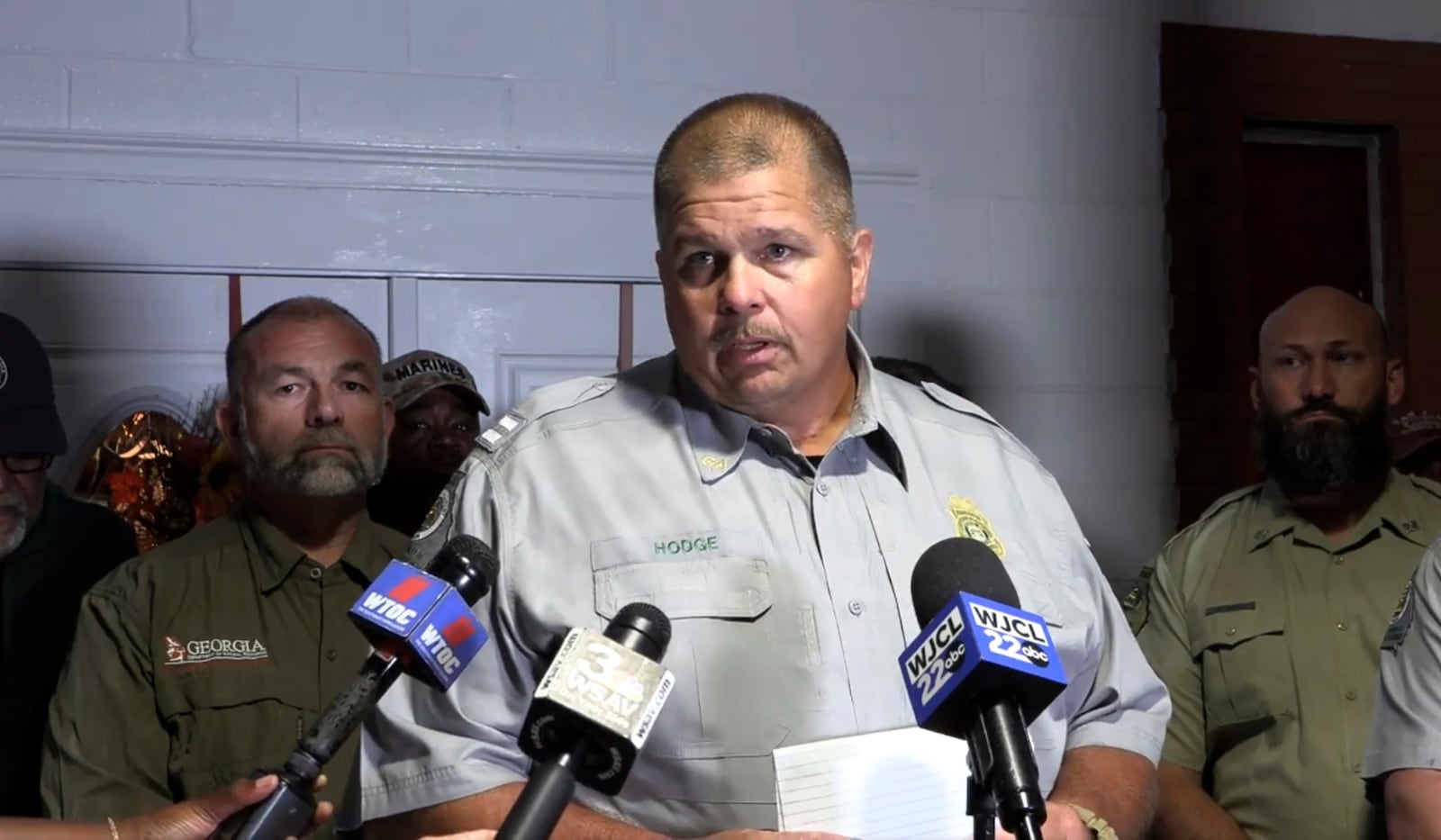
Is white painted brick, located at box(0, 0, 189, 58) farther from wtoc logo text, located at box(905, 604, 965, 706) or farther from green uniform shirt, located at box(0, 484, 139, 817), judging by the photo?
wtoc logo text, located at box(905, 604, 965, 706)

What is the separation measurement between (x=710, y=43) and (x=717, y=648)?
7.76 ft

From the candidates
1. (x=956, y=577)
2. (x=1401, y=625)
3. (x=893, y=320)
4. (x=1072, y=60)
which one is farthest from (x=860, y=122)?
(x=956, y=577)

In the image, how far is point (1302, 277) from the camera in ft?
13.2

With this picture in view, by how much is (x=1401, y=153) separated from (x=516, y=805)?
3622mm

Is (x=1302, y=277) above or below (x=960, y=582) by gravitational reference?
above

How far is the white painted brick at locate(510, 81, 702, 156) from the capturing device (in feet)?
11.4

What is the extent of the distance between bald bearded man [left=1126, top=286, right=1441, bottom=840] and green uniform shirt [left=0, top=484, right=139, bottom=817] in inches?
71.3

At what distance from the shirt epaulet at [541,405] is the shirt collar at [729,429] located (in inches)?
3.4

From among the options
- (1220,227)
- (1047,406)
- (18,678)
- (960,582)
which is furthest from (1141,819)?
(1220,227)

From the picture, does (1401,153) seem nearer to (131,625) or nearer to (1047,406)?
(1047,406)

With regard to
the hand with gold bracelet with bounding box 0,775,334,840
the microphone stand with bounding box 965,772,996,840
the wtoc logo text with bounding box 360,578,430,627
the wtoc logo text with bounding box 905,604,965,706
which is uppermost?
the wtoc logo text with bounding box 360,578,430,627

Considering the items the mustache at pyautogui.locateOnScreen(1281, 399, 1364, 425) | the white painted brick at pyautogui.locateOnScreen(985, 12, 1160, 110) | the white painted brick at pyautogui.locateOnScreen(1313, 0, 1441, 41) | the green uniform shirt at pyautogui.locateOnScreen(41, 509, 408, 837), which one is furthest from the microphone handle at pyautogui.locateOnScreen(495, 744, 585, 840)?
the white painted brick at pyautogui.locateOnScreen(1313, 0, 1441, 41)

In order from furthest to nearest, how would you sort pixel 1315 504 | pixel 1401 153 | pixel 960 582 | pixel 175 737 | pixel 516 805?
1. pixel 1401 153
2. pixel 1315 504
3. pixel 175 737
4. pixel 960 582
5. pixel 516 805

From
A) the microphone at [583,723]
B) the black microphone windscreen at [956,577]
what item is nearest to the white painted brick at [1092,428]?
the black microphone windscreen at [956,577]
